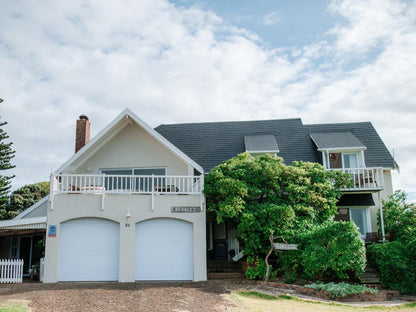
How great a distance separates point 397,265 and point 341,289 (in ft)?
9.29

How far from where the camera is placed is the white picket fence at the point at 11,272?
16.5 m

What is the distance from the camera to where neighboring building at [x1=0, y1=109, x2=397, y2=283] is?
1669 cm

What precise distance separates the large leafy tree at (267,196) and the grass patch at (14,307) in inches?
321

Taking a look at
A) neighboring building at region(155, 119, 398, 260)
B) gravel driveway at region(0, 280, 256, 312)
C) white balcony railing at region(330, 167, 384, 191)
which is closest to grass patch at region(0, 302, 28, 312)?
gravel driveway at region(0, 280, 256, 312)

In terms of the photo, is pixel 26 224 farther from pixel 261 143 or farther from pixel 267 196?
pixel 261 143

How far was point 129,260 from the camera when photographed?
651 inches

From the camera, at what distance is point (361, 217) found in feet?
68.1

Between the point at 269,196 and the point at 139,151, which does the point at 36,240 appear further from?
the point at 269,196

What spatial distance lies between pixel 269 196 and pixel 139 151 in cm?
720

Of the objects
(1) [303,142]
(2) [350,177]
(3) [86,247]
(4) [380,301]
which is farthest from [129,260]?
(1) [303,142]

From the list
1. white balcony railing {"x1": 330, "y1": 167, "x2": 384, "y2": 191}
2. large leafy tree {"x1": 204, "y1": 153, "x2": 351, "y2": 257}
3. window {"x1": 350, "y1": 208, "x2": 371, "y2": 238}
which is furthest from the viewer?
window {"x1": 350, "y1": 208, "x2": 371, "y2": 238}

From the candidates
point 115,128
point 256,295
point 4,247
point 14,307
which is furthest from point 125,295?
point 4,247

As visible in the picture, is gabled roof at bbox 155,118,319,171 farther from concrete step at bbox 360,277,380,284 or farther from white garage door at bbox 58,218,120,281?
concrete step at bbox 360,277,380,284

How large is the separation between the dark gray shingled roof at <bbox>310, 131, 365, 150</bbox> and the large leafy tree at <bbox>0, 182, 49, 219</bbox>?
23793 mm
